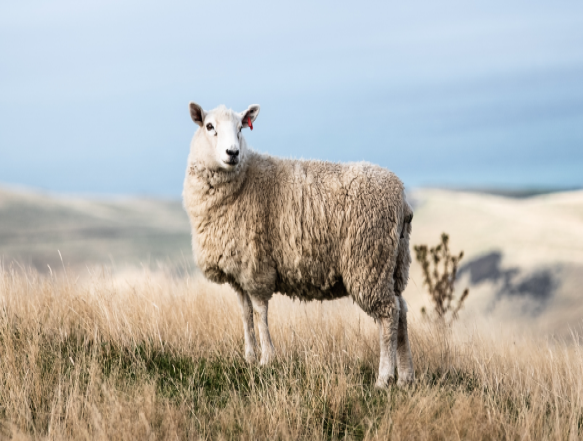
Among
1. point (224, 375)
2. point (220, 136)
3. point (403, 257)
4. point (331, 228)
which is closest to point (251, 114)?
point (220, 136)

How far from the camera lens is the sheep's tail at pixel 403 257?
6195mm

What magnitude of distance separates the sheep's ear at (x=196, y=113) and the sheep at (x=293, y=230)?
0.01 m

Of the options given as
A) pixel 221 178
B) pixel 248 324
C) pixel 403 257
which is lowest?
pixel 248 324

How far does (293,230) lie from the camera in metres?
5.80

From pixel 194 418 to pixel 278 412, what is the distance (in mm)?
710

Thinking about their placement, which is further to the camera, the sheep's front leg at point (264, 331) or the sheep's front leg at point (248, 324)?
the sheep's front leg at point (248, 324)

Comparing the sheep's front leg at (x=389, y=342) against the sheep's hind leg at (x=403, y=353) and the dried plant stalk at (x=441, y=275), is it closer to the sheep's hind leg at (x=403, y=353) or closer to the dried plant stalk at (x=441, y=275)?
the sheep's hind leg at (x=403, y=353)

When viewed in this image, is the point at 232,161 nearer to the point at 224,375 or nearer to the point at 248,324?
the point at 248,324

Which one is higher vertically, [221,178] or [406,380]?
[221,178]

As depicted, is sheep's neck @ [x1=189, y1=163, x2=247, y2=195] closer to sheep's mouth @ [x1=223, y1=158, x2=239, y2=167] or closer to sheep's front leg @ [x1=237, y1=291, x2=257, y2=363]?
sheep's mouth @ [x1=223, y1=158, x2=239, y2=167]

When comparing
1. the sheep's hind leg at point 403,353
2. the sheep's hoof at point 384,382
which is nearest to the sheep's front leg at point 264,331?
the sheep's hoof at point 384,382

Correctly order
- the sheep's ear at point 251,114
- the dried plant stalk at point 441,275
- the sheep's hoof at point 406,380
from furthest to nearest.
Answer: the dried plant stalk at point 441,275
the sheep's ear at point 251,114
the sheep's hoof at point 406,380

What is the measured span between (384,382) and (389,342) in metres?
0.41

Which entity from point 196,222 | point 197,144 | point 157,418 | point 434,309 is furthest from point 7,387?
point 434,309
